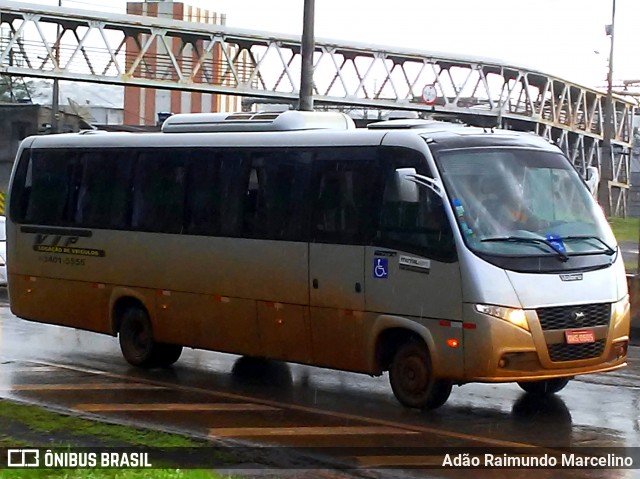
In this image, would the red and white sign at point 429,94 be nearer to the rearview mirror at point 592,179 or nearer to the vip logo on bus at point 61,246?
the vip logo on bus at point 61,246

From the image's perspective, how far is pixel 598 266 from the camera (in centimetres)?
1112

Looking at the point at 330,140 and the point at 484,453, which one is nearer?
the point at 484,453

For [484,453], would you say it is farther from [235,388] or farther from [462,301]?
[235,388]

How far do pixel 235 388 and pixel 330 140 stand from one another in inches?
112

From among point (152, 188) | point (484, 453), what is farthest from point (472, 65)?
point (484, 453)

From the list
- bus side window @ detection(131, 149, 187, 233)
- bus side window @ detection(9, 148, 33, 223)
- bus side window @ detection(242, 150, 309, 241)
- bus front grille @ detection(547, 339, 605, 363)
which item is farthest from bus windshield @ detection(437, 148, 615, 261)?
bus side window @ detection(9, 148, 33, 223)

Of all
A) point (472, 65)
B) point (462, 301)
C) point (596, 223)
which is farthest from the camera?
point (472, 65)

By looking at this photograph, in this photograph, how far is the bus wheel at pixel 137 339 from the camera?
1441 cm

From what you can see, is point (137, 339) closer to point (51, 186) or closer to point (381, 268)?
point (51, 186)

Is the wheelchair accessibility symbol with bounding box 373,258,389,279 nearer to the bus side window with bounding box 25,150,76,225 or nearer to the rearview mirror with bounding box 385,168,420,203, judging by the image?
the rearview mirror with bounding box 385,168,420,203

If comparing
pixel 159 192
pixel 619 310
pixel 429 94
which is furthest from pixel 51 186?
pixel 429 94

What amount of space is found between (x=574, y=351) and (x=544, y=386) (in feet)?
4.82

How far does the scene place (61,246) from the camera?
15312 millimetres

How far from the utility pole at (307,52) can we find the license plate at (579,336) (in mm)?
10981
